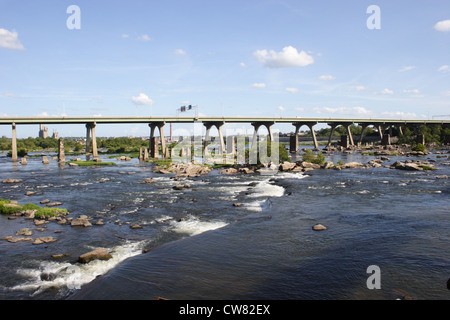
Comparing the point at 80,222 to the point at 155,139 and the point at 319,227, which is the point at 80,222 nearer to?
the point at 319,227

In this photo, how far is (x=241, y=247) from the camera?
23.6 metres

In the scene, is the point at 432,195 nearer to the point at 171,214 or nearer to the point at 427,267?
the point at 427,267

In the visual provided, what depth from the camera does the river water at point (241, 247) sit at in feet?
57.1

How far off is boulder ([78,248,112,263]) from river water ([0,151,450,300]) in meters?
0.53

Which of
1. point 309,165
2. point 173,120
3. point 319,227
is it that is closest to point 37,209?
point 319,227

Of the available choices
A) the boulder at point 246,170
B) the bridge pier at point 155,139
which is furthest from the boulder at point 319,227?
the bridge pier at point 155,139

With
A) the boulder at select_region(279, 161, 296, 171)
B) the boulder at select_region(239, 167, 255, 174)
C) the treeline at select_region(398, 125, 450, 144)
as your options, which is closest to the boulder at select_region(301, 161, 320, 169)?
the boulder at select_region(279, 161, 296, 171)

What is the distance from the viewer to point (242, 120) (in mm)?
128375

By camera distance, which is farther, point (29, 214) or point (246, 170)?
point (246, 170)

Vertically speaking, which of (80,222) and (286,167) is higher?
(286,167)

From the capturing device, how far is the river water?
17406mm

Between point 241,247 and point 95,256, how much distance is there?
1025 centimetres

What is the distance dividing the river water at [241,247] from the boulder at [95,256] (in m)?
0.53

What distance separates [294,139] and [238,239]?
12699 cm
